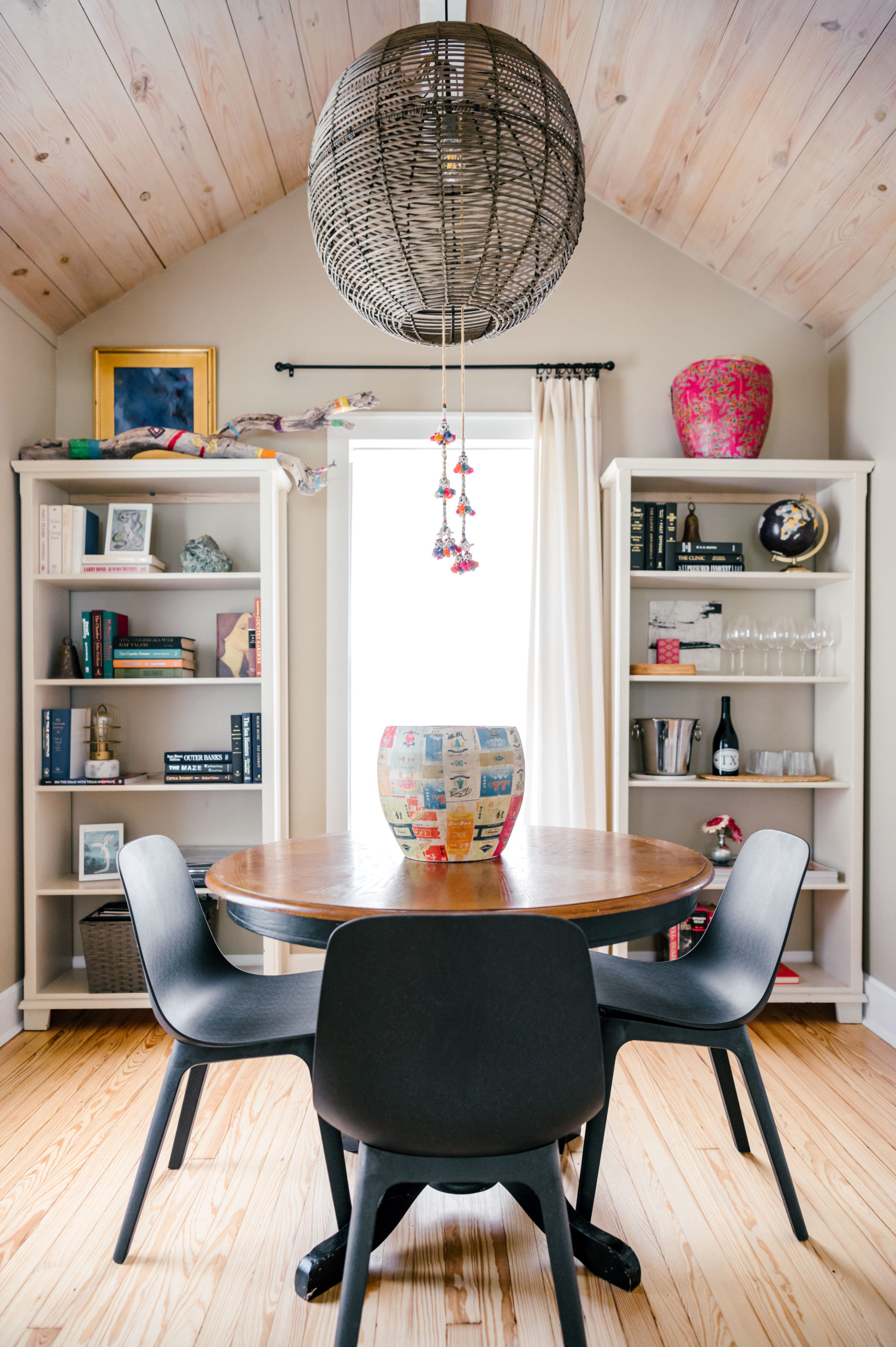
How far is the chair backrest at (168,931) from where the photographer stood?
1.57 metres

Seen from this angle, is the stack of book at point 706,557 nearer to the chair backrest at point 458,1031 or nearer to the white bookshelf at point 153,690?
the white bookshelf at point 153,690

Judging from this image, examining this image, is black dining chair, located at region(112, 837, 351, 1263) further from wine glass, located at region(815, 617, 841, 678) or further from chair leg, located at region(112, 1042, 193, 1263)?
wine glass, located at region(815, 617, 841, 678)

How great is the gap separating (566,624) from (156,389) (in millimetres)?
1741

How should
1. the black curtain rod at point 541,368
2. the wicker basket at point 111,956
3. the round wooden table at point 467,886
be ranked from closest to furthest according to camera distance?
the round wooden table at point 467,886 < the wicker basket at point 111,956 < the black curtain rod at point 541,368

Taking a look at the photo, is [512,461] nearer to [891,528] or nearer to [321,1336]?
[891,528]

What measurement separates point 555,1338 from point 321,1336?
38 cm

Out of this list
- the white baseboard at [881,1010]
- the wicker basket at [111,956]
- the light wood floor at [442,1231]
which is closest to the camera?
the light wood floor at [442,1231]

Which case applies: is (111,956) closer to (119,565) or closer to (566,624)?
(119,565)

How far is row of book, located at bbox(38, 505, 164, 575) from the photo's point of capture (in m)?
2.82

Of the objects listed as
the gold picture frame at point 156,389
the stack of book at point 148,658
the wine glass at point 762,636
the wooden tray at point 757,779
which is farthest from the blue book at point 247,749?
the wine glass at point 762,636

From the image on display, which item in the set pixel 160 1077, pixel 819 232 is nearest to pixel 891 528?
pixel 819 232

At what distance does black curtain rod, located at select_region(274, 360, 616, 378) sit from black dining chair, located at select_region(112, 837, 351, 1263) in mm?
1984

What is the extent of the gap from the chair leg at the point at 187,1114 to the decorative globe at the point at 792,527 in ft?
7.79

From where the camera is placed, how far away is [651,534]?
2.95m
